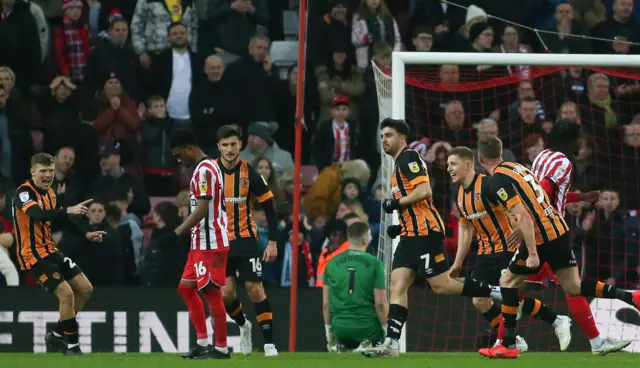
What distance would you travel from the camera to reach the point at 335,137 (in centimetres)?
1828

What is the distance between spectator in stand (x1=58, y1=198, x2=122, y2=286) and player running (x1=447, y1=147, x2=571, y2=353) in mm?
4162

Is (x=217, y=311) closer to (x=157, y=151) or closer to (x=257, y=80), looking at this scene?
(x=157, y=151)

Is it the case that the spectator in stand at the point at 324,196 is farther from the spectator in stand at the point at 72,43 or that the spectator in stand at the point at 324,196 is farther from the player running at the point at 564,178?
the player running at the point at 564,178

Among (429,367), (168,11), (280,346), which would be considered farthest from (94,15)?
(429,367)

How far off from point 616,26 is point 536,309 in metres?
7.14

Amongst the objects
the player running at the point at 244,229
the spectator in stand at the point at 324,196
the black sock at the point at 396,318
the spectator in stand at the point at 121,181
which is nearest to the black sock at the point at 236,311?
the player running at the point at 244,229

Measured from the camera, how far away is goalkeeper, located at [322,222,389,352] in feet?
45.8

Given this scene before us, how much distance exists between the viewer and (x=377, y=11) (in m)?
19.5

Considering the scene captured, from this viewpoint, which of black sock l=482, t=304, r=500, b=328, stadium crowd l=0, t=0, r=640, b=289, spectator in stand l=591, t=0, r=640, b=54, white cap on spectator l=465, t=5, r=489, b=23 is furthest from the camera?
white cap on spectator l=465, t=5, r=489, b=23

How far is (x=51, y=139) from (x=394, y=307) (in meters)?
6.78

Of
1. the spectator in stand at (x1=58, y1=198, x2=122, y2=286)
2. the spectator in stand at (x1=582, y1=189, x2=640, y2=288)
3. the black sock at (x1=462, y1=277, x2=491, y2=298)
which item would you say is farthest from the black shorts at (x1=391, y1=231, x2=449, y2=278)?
the spectator in stand at (x1=582, y1=189, x2=640, y2=288)

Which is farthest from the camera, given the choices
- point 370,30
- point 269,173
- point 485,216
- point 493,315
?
point 370,30

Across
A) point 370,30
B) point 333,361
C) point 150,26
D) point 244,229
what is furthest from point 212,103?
point 333,361

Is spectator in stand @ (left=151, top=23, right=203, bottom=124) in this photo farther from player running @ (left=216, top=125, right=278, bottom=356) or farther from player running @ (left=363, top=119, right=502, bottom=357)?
player running @ (left=363, top=119, right=502, bottom=357)
